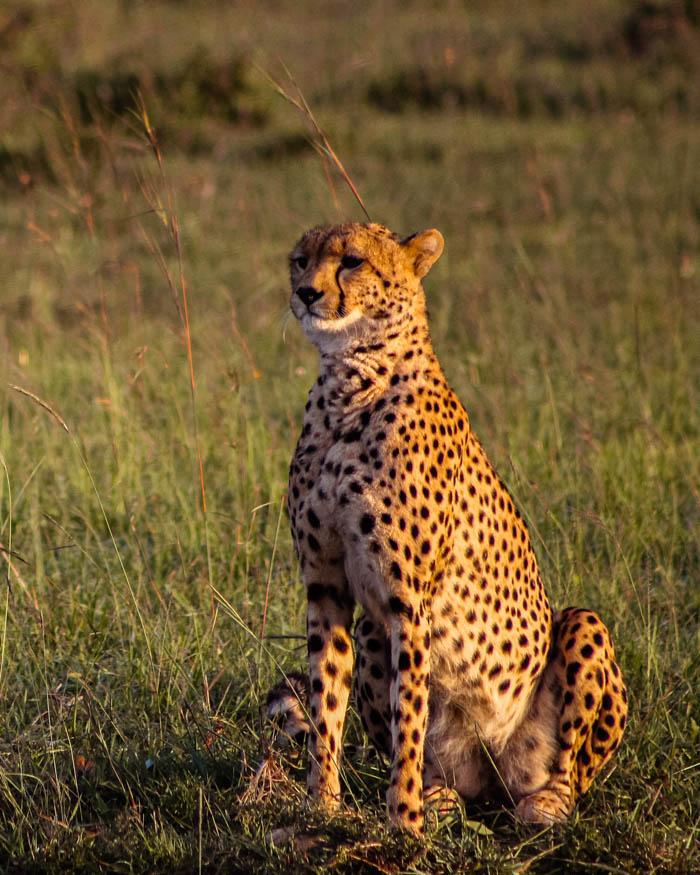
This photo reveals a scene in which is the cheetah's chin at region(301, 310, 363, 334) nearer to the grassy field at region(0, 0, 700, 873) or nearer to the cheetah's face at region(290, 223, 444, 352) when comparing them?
the cheetah's face at region(290, 223, 444, 352)

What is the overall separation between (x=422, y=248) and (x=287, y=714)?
93 cm

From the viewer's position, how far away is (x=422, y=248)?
2492 mm

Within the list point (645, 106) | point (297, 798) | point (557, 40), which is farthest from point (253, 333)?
point (557, 40)

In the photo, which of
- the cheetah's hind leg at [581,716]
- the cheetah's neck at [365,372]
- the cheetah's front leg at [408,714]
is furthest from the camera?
the cheetah's hind leg at [581,716]

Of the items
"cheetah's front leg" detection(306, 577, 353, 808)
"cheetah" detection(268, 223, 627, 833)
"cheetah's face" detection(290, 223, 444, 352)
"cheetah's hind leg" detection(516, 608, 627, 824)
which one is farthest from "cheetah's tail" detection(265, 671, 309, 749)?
"cheetah's face" detection(290, 223, 444, 352)

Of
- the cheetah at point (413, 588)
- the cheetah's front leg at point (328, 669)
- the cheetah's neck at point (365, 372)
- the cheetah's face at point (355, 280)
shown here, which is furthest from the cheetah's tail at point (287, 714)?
the cheetah's face at point (355, 280)

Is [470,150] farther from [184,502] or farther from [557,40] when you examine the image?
[184,502]

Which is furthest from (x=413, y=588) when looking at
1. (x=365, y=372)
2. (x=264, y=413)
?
(x=264, y=413)

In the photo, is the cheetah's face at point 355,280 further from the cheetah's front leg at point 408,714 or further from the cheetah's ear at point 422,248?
the cheetah's front leg at point 408,714

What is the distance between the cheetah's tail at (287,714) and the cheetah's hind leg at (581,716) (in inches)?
17.6

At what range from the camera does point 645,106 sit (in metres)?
9.80

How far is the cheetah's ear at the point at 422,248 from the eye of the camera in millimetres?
2479

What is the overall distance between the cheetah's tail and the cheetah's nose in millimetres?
729

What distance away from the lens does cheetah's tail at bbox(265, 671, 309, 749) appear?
2.56 m
